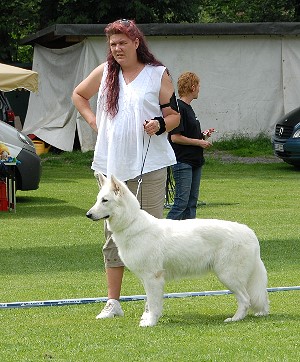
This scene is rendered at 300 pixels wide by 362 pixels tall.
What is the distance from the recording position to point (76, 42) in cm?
2995

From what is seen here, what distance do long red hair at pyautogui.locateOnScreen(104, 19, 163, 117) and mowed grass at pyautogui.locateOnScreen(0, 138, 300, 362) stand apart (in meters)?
1.63

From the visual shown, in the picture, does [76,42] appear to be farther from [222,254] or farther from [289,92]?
[222,254]

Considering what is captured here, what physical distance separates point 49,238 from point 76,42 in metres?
16.5

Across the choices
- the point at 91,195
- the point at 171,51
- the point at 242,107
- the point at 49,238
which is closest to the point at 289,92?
the point at 242,107

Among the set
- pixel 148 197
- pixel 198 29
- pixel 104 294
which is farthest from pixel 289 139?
pixel 148 197

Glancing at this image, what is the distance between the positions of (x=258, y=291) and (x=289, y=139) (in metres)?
16.2

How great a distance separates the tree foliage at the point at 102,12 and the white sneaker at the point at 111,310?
1034 inches

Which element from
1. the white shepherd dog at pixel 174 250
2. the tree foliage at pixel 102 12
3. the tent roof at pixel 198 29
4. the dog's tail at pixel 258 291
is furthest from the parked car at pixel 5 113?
the dog's tail at pixel 258 291

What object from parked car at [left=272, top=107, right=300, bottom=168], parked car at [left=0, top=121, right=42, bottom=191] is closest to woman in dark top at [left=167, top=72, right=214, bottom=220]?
parked car at [left=0, top=121, right=42, bottom=191]

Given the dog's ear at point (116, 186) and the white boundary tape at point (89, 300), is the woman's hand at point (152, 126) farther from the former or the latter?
the white boundary tape at point (89, 300)

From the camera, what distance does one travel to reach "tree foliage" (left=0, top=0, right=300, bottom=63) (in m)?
34.5

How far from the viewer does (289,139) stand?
2411 centimetres

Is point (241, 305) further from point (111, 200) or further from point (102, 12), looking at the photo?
point (102, 12)

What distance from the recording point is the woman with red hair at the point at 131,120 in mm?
8125
